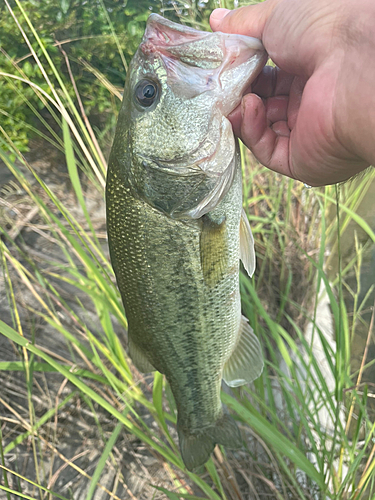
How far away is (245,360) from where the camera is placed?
3.99ft

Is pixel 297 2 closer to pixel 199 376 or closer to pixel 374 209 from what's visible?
pixel 199 376

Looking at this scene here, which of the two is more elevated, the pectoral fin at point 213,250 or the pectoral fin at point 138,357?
the pectoral fin at point 213,250

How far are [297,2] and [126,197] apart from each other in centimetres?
64

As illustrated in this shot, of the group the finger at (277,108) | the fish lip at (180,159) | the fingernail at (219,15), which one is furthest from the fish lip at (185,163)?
the fingernail at (219,15)

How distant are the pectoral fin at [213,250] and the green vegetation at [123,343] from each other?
32 cm

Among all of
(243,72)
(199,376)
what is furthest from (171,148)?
(199,376)

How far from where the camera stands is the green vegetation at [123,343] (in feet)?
3.99

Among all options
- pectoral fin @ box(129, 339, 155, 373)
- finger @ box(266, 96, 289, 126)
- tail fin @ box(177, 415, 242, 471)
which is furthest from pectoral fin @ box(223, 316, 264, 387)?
finger @ box(266, 96, 289, 126)

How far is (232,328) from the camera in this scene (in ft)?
3.76

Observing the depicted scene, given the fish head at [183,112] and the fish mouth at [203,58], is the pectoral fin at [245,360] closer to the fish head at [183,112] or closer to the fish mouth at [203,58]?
the fish head at [183,112]

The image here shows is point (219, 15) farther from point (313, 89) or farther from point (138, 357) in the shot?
point (138, 357)

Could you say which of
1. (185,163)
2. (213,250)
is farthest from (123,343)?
(185,163)

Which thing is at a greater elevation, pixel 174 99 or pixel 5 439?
pixel 174 99

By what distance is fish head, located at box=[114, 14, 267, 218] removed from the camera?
86cm
